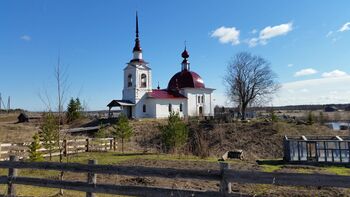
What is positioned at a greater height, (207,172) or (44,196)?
(207,172)

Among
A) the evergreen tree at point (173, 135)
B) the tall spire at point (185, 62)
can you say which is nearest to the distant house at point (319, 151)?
the evergreen tree at point (173, 135)

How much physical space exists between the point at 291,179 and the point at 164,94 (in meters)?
48.9

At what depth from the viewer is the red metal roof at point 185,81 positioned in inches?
2265

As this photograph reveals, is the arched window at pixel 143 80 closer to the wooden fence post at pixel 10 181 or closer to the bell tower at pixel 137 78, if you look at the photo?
the bell tower at pixel 137 78

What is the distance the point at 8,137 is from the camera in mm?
32375

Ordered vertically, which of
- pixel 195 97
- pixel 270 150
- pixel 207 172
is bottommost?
pixel 270 150

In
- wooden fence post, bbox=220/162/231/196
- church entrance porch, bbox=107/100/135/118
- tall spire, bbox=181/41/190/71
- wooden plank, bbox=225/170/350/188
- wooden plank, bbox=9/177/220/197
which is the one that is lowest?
wooden plank, bbox=9/177/220/197

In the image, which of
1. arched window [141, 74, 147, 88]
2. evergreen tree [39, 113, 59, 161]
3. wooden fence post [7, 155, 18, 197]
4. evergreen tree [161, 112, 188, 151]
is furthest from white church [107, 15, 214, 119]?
wooden fence post [7, 155, 18, 197]

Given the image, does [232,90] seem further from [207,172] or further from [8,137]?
[207,172]

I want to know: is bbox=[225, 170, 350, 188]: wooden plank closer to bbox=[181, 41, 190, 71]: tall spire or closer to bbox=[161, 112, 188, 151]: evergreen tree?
bbox=[161, 112, 188, 151]: evergreen tree

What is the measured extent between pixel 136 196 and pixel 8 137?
99.7ft

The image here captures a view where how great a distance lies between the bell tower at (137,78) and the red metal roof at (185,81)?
6845mm

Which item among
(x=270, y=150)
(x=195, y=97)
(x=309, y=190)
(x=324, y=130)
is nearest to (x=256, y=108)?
(x=195, y=97)

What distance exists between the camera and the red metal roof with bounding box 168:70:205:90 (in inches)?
2265
